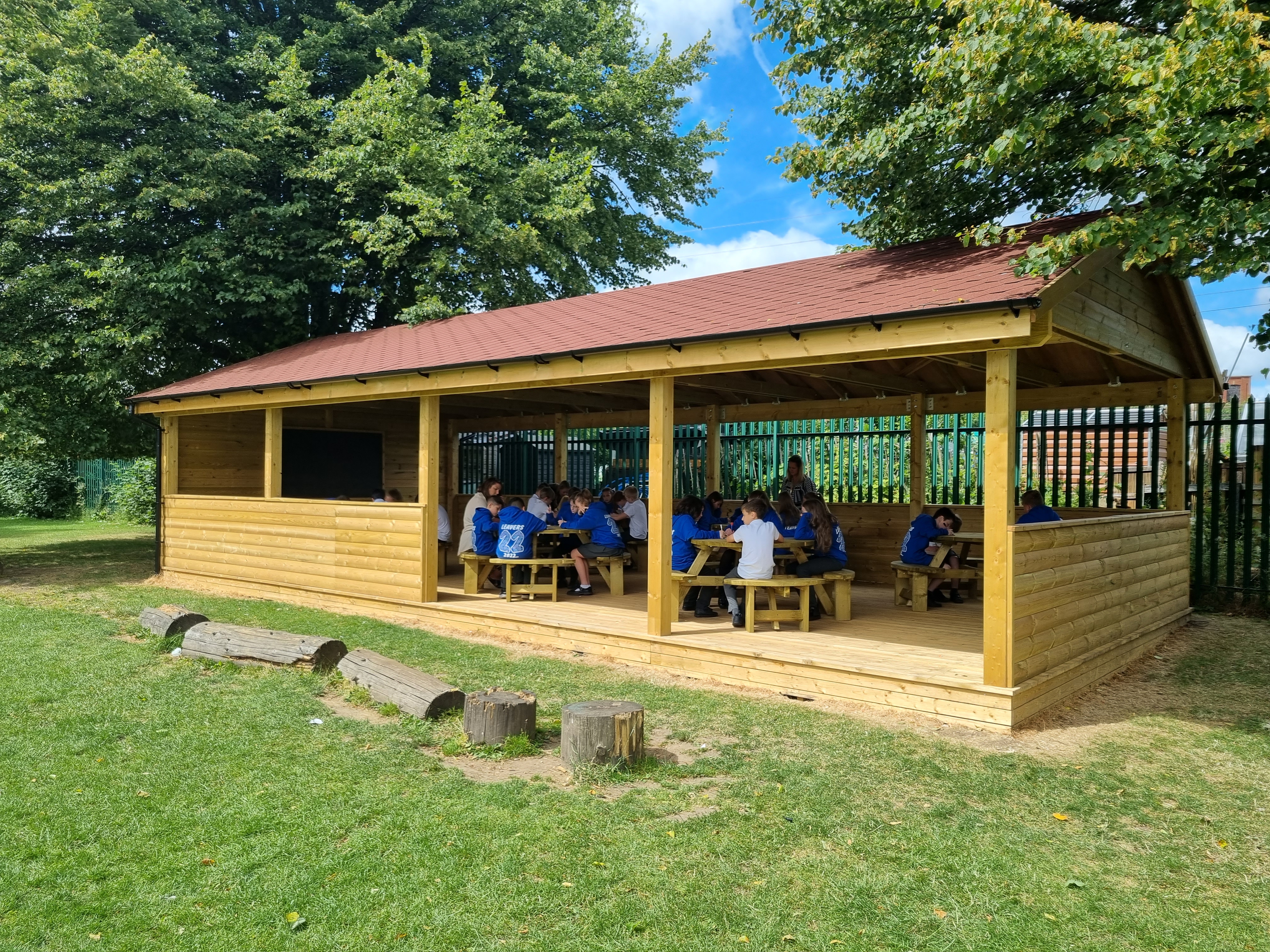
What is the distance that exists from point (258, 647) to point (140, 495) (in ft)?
72.4

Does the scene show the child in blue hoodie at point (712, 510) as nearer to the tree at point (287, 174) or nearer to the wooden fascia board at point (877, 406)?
the wooden fascia board at point (877, 406)

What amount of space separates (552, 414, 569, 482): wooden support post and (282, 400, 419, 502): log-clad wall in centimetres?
243

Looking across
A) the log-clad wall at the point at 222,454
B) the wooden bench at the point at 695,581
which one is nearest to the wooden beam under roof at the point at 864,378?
the wooden bench at the point at 695,581

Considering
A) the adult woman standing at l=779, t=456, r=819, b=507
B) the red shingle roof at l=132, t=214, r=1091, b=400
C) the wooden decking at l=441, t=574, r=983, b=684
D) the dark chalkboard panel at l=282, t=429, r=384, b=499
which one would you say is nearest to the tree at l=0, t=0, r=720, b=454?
the red shingle roof at l=132, t=214, r=1091, b=400

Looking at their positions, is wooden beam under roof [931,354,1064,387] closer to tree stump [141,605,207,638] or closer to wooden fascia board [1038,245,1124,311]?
wooden fascia board [1038,245,1124,311]

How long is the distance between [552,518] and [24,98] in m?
11.0

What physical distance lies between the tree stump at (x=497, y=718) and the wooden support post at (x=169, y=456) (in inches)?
429

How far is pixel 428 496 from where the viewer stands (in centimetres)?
1030

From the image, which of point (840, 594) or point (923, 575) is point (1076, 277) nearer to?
point (840, 594)

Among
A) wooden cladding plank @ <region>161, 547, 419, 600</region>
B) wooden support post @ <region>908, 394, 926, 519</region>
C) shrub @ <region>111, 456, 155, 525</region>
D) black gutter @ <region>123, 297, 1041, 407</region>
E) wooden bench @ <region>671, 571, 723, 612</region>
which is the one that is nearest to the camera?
black gutter @ <region>123, 297, 1041, 407</region>

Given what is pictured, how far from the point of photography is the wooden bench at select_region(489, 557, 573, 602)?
10438 mm

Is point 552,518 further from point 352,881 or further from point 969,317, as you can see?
point 352,881

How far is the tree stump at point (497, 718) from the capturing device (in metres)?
5.61

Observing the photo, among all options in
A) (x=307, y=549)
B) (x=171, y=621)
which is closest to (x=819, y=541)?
(x=171, y=621)
